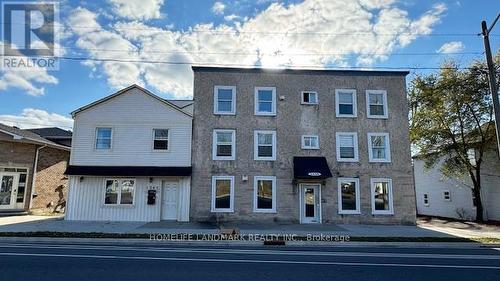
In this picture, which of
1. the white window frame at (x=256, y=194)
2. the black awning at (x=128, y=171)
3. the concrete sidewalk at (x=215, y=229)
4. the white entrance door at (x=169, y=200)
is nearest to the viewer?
the concrete sidewalk at (x=215, y=229)

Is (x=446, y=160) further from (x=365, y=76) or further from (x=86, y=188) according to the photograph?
(x=86, y=188)

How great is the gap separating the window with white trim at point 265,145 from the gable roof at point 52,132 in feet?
58.5

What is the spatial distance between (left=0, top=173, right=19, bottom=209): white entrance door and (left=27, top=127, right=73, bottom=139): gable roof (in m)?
7.70

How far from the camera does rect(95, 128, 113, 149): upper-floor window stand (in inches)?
739

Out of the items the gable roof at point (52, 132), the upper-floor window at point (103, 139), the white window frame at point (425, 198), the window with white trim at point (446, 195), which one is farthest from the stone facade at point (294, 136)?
the gable roof at point (52, 132)

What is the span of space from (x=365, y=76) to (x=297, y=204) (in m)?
8.81

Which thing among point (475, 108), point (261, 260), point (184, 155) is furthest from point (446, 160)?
point (261, 260)

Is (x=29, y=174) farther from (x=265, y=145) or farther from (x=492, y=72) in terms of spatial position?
(x=492, y=72)

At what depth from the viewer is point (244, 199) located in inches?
723

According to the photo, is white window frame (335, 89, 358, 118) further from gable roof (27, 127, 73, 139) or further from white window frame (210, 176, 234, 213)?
gable roof (27, 127, 73, 139)

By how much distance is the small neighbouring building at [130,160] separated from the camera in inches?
713

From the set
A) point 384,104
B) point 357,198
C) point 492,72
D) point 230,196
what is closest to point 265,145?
point 230,196

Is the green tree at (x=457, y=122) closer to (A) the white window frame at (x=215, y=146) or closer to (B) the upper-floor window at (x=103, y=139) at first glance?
(A) the white window frame at (x=215, y=146)

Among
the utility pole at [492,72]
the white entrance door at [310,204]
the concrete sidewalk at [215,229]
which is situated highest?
the utility pole at [492,72]
